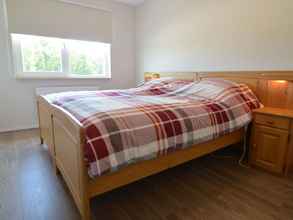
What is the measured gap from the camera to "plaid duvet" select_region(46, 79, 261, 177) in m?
1.19

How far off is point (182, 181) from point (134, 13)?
387 cm

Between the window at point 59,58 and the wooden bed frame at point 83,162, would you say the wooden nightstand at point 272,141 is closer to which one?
the wooden bed frame at point 83,162

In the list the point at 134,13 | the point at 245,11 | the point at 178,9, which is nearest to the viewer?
the point at 245,11

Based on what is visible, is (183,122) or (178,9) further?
(178,9)

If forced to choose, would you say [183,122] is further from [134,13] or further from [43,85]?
[134,13]

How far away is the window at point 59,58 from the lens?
3305mm

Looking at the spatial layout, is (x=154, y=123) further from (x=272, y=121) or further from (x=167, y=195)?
(x=272, y=121)

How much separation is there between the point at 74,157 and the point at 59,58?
2963 mm

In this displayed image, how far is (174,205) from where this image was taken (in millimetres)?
1509

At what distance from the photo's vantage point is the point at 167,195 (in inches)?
64.5

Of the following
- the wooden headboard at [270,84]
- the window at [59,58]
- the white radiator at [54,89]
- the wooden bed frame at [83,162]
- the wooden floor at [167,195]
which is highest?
the window at [59,58]

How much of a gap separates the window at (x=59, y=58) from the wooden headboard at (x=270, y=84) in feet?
8.78

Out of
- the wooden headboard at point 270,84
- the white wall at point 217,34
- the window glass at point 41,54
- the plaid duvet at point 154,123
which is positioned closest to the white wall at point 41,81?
the window glass at point 41,54

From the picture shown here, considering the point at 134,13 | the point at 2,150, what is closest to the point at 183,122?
the point at 2,150
